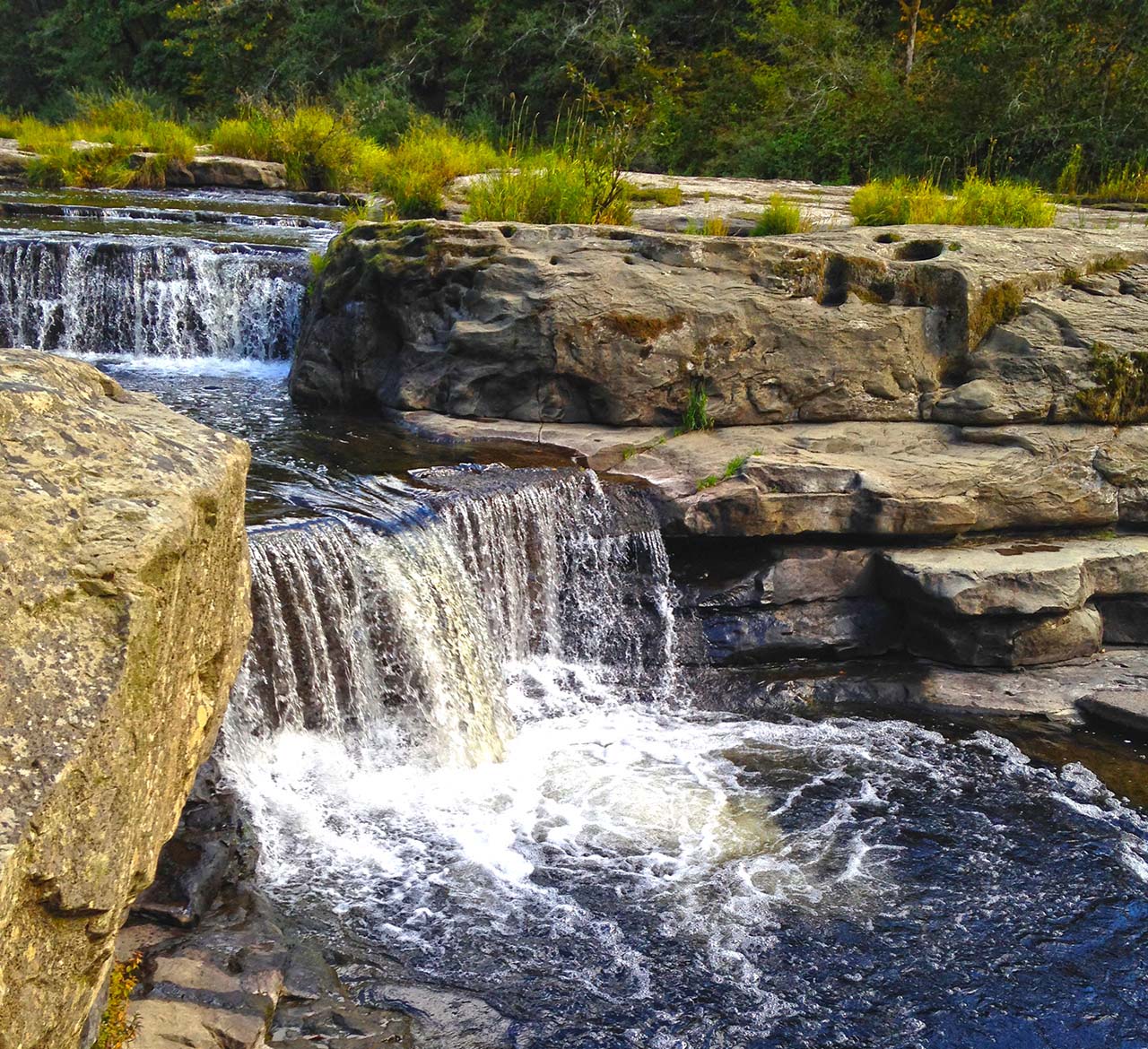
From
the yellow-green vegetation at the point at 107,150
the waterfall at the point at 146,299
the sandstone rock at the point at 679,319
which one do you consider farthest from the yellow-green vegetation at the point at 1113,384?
the yellow-green vegetation at the point at 107,150

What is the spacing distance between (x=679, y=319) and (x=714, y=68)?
41.8ft

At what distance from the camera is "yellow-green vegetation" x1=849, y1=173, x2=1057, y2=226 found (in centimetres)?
912

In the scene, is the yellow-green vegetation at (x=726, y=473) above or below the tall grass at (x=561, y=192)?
below

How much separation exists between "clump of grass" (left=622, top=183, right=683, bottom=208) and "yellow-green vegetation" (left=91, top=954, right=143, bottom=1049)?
7785 millimetres

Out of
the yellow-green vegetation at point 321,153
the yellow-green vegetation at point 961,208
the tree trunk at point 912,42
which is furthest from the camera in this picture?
the tree trunk at point 912,42

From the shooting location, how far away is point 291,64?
23.7 metres

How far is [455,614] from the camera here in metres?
6.17

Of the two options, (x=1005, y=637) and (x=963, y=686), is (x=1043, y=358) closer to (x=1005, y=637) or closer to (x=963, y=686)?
(x=1005, y=637)

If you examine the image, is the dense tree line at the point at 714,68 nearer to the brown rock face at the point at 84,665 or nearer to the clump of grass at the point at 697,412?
the clump of grass at the point at 697,412

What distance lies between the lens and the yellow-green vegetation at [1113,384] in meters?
7.52

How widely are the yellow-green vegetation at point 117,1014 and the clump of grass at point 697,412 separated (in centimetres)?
496

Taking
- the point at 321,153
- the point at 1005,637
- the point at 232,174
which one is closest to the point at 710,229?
the point at 1005,637

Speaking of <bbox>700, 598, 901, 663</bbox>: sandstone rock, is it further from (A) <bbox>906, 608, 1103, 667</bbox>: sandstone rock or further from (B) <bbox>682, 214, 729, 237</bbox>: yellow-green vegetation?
(B) <bbox>682, 214, 729, 237</bbox>: yellow-green vegetation

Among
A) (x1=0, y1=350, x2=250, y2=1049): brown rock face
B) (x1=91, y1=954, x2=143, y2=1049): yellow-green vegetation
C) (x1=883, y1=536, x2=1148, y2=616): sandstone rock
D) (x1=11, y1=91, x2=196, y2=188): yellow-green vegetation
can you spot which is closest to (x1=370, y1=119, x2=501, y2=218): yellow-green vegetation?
(x1=11, y1=91, x2=196, y2=188): yellow-green vegetation
